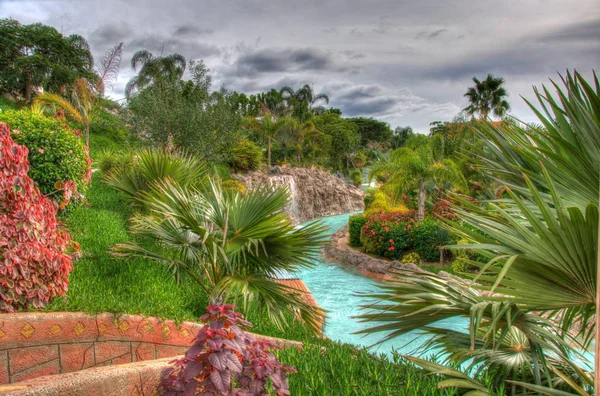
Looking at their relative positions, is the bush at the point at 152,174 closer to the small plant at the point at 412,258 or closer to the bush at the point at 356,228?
the small plant at the point at 412,258

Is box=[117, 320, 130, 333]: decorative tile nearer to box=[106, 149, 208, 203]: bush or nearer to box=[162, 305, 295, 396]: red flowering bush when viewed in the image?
box=[162, 305, 295, 396]: red flowering bush

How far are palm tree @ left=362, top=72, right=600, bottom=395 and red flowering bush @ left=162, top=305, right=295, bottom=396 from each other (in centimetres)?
68

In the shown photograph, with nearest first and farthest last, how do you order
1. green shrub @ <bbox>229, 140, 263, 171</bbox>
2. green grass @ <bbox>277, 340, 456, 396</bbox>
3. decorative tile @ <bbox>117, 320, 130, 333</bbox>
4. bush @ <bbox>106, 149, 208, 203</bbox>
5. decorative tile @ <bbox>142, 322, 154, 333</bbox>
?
green grass @ <bbox>277, 340, 456, 396</bbox> < decorative tile @ <bbox>117, 320, 130, 333</bbox> < decorative tile @ <bbox>142, 322, 154, 333</bbox> < bush @ <bbox>106, 149, 208, 203</bbox> < green shrub @ <bbox>229, 140, 263, 171</bbox>

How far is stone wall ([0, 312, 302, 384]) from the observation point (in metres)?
3.51

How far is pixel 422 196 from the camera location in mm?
15977

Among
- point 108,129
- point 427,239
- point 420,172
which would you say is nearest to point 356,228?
point 420,172

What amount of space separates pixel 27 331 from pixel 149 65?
3365 centimetres

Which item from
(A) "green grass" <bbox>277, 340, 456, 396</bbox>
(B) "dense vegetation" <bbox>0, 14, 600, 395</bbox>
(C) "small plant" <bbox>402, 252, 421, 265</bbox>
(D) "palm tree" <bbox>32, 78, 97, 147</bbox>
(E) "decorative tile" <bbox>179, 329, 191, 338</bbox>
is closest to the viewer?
(B) "dense vegetation" <bbox>0, 14, 600, 395</bbox>

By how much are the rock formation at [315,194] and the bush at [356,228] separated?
9796mm

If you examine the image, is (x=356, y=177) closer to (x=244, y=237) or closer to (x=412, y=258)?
(x=412, y=258)

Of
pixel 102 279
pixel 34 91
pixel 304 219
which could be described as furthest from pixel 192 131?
pixel 34 91

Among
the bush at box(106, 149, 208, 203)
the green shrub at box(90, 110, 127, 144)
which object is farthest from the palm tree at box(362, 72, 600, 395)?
A: the green shrub at box(90, 110, 127, 144)

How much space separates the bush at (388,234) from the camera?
14.9 meters

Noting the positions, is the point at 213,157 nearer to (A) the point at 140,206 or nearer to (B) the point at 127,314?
(A) the point at 140,206
